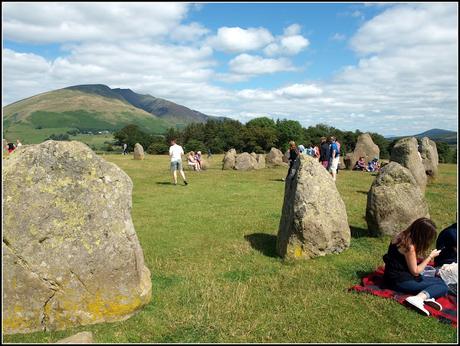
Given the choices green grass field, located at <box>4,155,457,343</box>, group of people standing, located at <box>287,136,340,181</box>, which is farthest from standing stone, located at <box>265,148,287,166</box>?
green grass field, located at <box>4,155,457,343</box>

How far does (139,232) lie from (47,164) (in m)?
6.61

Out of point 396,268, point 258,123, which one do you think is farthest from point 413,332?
point 258,123

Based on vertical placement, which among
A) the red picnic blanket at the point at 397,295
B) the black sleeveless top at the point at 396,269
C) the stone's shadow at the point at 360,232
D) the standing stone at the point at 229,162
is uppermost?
the standing stone at the point at 229,162

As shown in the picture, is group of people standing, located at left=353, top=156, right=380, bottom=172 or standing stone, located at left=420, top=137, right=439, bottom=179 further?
group of people standing, located at left=353, top=156, right=380, bottom=172

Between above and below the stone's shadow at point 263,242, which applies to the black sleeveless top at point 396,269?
above

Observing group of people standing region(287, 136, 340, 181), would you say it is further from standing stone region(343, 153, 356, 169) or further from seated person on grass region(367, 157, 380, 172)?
standing stone region(343, 153, 356, 169)

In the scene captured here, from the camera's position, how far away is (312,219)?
10672 mm

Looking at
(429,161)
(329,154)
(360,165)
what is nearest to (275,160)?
(360,165)

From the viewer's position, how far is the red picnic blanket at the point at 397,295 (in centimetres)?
735

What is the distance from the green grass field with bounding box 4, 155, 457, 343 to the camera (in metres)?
6.87

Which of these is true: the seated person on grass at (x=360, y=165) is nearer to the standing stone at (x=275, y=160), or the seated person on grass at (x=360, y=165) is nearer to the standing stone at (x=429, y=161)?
the standing stone at (x=275, y=160)

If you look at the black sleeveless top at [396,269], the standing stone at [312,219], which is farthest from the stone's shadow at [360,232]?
the black sleeveless top at [396,269]

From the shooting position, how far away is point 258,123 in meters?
109

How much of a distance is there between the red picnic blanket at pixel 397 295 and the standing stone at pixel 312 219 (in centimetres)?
173
